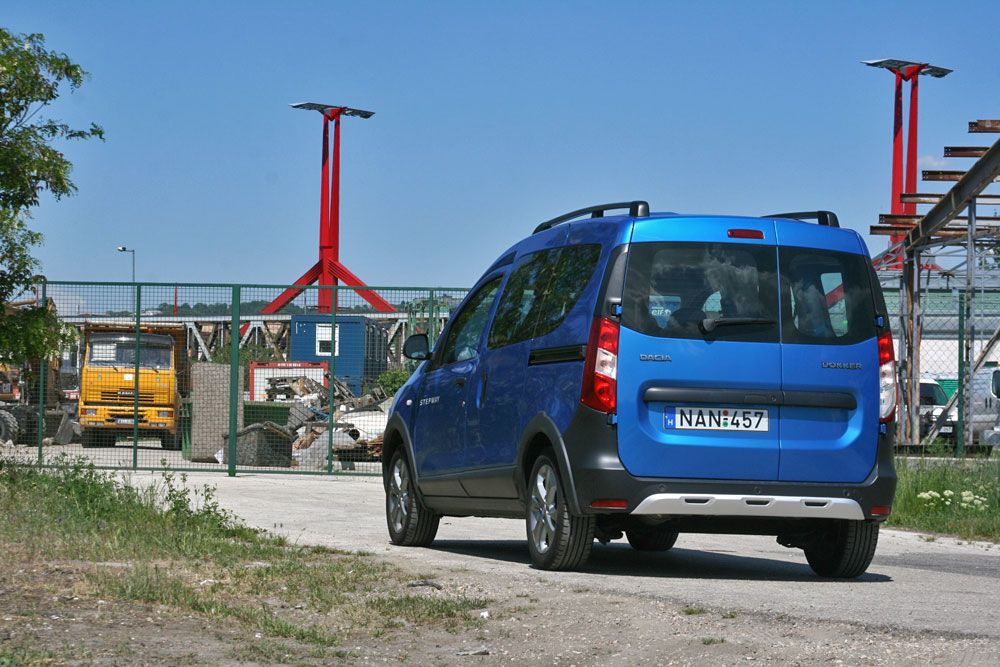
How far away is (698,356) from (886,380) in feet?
4.08

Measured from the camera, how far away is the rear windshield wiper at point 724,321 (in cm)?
884

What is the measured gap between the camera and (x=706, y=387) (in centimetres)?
881

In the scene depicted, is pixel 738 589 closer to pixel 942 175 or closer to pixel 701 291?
pixel 701 291

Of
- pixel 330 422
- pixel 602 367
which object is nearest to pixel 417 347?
pixel 602 367

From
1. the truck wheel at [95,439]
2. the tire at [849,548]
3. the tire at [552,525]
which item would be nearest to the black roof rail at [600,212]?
the tire at [552,525]

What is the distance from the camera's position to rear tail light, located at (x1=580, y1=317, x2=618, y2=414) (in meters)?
8.71

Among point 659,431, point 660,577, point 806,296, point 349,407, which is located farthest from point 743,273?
point 349,407

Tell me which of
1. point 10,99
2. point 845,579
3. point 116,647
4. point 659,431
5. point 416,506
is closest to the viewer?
point 116,647

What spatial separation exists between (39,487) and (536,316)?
4.70 metres

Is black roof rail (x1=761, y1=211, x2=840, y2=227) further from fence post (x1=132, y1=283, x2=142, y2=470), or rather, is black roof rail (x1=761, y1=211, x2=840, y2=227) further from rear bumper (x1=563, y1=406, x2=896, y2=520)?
fence post (x1=132, y1=283, x2=142, y2=470)

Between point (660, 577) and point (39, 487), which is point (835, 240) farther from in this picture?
point (39, 487)

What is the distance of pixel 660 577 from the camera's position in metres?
9.33

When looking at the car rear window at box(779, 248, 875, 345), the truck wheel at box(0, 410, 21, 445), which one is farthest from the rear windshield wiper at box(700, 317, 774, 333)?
the truck wheel at box(0, 410, 21, 445)

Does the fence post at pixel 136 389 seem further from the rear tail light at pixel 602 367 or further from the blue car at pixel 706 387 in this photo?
the rear tail light at pixel 602 367
